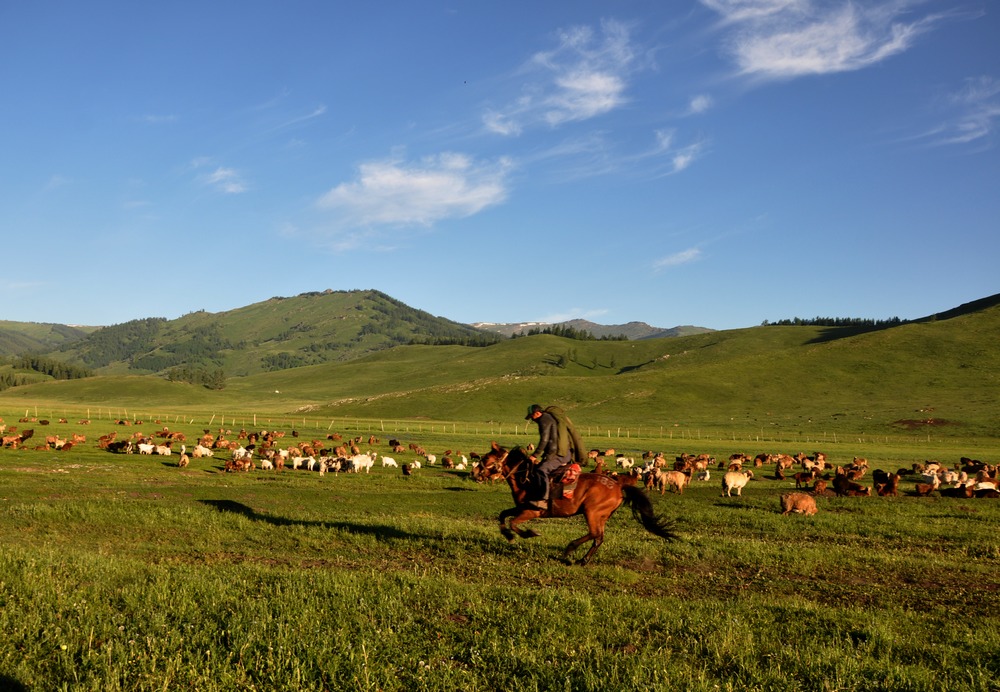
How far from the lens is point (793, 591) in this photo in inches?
476

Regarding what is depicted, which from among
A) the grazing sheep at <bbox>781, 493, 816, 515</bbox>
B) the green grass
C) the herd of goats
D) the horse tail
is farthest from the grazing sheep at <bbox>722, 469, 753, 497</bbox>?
the green grass

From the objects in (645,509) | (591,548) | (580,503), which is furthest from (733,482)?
(580,503)

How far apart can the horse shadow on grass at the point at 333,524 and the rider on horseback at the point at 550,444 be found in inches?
172

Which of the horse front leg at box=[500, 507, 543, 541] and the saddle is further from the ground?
→ the saddle

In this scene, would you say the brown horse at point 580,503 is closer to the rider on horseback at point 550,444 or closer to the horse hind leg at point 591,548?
→ the horse hind leg at point 591,548

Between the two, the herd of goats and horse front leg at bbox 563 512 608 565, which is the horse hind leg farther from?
the herd of goats

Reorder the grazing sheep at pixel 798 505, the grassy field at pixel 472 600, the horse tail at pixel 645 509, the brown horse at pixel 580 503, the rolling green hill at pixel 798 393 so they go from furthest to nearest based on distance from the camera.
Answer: the rolling green hill at pixel 798 393 < the grazing sheep at pixel 798 505 < the horse tail at pixel 645 509 < the brown horse at pixel 580 503 < the grassy field at pixel 472 600

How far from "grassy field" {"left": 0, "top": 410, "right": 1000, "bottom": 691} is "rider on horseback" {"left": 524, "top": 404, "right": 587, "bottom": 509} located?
1605mm

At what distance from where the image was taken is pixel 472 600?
9742 millimetres

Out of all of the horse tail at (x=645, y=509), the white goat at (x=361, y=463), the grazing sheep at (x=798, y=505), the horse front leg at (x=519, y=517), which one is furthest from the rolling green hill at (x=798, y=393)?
the horse front leg at (x=519, y=517)

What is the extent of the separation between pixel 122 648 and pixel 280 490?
21.9 metres

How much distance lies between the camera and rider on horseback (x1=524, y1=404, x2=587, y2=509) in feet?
44.6

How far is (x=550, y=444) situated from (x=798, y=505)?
44.3 ft

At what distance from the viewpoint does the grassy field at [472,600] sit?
677 cm
